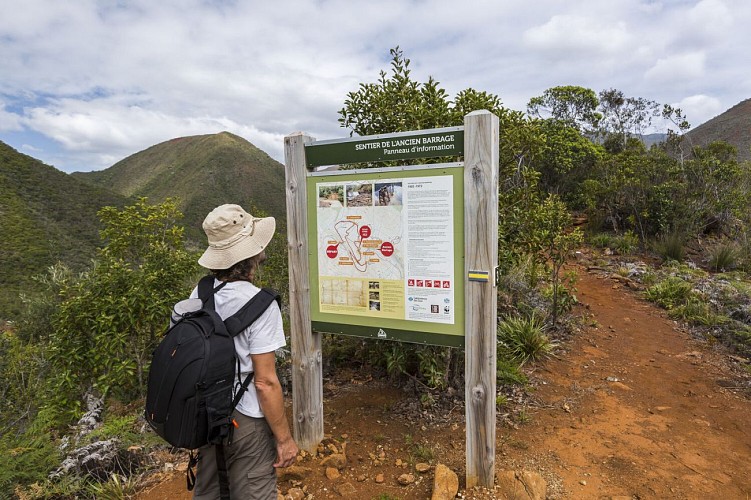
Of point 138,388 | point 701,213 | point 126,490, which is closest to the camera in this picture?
point 126,490

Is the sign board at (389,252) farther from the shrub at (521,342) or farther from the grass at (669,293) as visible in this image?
the grass at (669,293)

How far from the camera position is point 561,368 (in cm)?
523

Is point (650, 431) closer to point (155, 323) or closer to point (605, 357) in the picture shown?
point (605, 357)

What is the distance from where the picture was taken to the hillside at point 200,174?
50844 mm

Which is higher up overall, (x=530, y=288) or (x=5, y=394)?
(x=530, y=288)

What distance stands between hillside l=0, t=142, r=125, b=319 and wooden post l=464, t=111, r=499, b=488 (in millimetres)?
16367

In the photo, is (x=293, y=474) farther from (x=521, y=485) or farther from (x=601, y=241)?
(x=601, y=241)

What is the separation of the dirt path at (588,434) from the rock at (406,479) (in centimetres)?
3

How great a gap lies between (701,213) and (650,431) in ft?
34.1

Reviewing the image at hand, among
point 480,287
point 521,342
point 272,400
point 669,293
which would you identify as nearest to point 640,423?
point 521,342

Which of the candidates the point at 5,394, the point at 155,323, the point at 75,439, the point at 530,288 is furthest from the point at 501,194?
the point at 5,394

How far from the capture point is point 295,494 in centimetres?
287

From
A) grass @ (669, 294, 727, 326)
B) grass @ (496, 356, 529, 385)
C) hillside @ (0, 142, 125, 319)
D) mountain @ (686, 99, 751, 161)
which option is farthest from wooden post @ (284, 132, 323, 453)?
mountain @ (686, 99, 751, 161)

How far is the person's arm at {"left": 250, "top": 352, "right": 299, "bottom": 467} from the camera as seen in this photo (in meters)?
1.98
